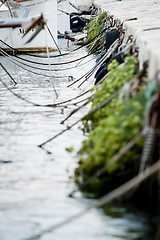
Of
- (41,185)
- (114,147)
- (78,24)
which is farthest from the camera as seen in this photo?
(78,24)

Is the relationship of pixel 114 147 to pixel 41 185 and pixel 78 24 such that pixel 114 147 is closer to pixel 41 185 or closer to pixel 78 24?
pixel 41 185

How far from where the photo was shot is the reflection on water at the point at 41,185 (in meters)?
5.12

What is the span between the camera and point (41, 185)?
6398mm

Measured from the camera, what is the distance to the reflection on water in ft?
16.8

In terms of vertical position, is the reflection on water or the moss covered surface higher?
the moss covered surface

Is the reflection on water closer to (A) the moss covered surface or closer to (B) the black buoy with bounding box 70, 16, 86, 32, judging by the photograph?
(A) the moss covered surface

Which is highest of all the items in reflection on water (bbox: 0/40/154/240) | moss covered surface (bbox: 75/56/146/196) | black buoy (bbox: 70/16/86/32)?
moss covered surface (bbox: 75/56/146/196)

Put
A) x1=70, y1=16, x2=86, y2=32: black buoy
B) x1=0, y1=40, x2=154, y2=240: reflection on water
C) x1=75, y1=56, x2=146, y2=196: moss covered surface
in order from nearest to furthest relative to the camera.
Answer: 1. x1=0, y1=40, x2=154, y2=240: reflection on water
2. x1=75, y1=56, x2=146, y2=196: moss covered surface
3. x1=70, y1=16, x2=86, y2=32: black buoy

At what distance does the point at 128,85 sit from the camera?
20.1ft

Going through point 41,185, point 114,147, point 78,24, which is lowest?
point 78,24

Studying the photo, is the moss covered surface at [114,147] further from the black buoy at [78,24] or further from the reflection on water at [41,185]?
the black buoy at [78,24]

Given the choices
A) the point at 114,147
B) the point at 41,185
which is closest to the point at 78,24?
the point at 41,185

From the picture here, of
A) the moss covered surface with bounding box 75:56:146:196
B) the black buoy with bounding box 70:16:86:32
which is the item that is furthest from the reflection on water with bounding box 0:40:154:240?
the black buoy with bounding box 70:16:86:32

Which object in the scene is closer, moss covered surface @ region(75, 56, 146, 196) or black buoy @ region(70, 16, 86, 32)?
moss covered surface @ region(75, 56, 146, 196)
